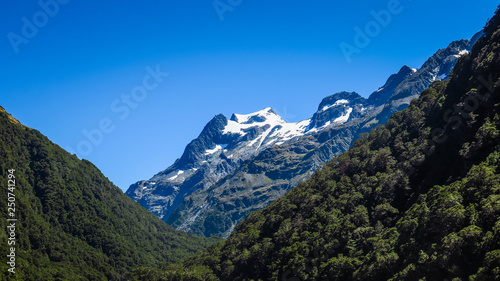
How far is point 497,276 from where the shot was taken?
47.0 metres

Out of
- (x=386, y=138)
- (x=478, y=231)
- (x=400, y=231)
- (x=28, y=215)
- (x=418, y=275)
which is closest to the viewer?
(x=478, y=231)

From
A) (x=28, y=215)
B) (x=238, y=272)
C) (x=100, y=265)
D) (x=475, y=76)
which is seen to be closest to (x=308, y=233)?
(x=238, y=272)

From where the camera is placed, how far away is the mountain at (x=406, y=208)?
59.8 meters

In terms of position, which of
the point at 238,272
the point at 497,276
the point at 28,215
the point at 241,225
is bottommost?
the point at 497,276

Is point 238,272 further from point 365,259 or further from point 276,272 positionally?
point 365,259

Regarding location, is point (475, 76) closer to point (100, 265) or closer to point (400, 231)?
point (400, 231)

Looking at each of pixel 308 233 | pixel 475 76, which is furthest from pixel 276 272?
pixel 475 76

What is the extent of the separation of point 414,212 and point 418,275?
19.8 m

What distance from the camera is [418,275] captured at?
6175cm

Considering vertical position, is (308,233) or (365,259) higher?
(308,233)

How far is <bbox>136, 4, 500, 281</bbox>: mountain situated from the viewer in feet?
196

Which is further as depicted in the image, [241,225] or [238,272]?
[241,225]

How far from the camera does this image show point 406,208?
94250 mm

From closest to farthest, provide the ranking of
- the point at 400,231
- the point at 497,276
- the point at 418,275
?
the point at 497,276 < the point at 418,275 < the point at 400,231
